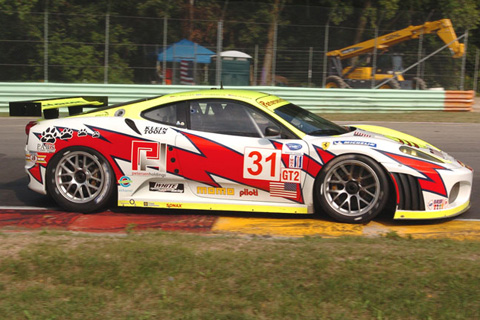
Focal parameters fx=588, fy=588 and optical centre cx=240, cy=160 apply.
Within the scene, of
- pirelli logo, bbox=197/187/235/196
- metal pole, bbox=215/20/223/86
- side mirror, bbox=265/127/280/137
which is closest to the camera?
side mirror, bbox=265/127/280/137

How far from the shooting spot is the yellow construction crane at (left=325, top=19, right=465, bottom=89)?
19.6 meters

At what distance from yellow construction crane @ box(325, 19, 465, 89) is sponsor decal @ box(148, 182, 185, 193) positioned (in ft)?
46.4

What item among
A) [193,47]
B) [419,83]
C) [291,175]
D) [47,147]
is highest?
[193,47]

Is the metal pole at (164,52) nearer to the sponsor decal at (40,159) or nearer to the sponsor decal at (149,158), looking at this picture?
the sponsor decal at (40,159)

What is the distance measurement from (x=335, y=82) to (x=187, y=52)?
513 cm

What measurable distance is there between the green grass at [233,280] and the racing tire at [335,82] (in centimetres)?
1521

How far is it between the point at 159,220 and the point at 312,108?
13297 mm

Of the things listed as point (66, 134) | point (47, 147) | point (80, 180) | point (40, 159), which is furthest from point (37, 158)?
point (80, 180)

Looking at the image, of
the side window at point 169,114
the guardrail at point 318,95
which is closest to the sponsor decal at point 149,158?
the side window at point 169,114

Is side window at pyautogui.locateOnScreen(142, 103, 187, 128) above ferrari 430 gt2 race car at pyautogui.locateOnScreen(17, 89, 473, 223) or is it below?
above

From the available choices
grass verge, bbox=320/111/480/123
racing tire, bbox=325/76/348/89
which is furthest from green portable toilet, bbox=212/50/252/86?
grass verge, bbox=320/111/480/123

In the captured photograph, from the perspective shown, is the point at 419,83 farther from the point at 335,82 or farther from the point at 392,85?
the point at 335,82

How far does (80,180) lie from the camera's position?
6270mm

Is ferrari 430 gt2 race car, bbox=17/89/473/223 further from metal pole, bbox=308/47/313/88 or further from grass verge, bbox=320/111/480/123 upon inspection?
metal pole, bbox=308/47/313/88
